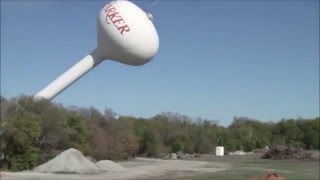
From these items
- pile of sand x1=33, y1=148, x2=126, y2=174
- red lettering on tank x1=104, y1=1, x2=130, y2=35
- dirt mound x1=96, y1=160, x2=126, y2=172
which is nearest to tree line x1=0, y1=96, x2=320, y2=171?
pile of sand x1=33, y1=148, x2=126, y2=174

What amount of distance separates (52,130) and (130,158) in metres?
14.4

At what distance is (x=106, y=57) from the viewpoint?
88.5 ft

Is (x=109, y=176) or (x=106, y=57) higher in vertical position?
(x=106, y=57)

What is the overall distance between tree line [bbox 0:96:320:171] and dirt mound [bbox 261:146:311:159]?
834 mm

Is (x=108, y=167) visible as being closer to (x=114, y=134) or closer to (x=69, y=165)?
(x=69, y=165)

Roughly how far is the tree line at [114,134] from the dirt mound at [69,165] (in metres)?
2.04

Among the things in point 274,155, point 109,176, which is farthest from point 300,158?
point 109,176

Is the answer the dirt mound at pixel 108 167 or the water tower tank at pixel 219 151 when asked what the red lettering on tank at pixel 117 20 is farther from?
the water tower tank at pixel 219 151

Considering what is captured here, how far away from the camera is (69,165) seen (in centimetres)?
2981

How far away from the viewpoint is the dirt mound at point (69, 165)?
2948cm

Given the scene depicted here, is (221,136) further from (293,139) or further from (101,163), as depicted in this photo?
(101,163)

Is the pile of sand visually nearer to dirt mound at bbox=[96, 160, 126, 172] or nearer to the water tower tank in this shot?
dirt mound at bbox=[96, 160, 126, 172]

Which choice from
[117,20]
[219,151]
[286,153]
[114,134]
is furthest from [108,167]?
[286,153]

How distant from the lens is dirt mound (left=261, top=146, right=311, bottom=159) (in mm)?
46719
